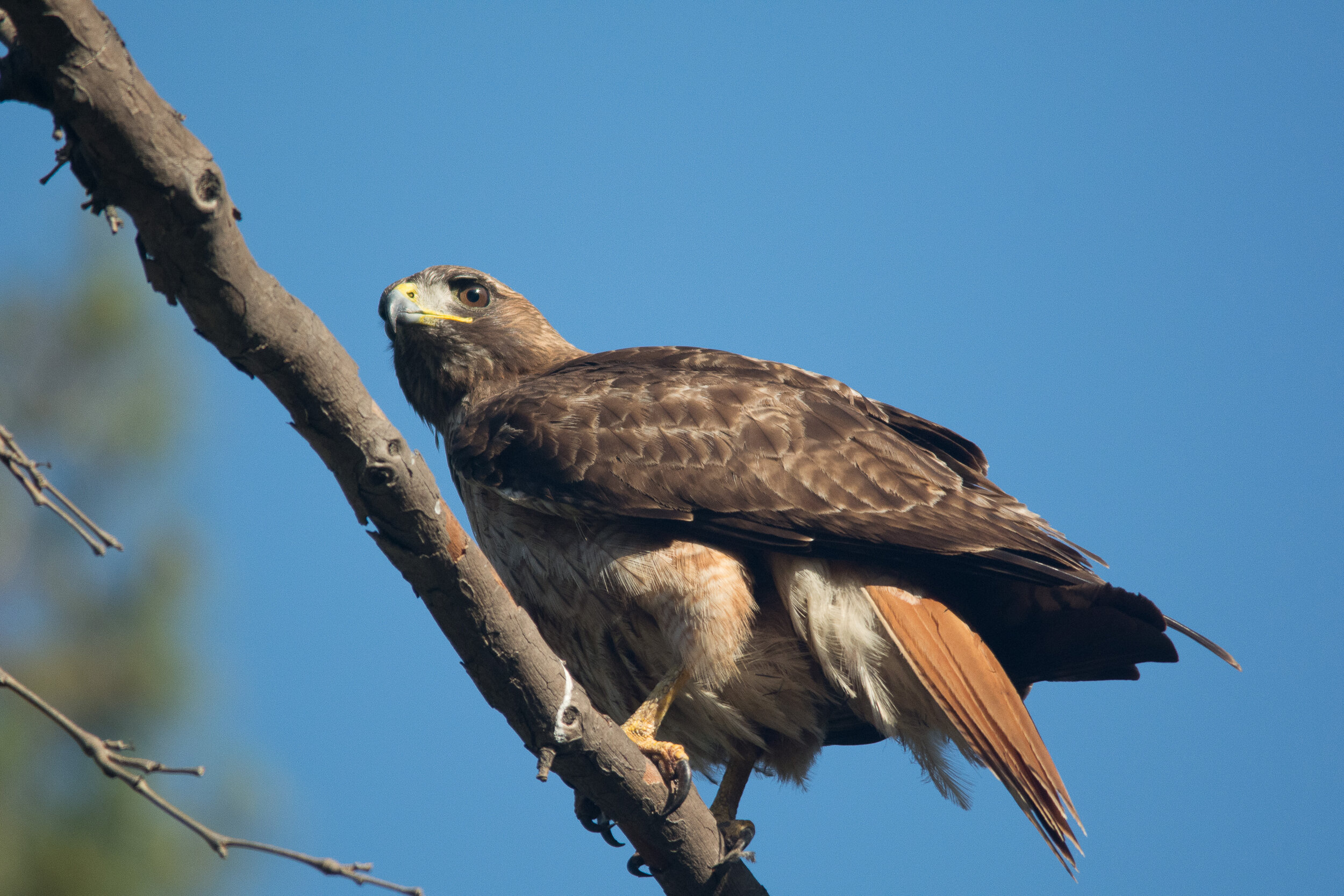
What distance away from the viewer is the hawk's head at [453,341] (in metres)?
5.43

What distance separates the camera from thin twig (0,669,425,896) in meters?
1.95

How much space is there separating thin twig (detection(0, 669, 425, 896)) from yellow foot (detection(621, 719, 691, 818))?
1.50 metres

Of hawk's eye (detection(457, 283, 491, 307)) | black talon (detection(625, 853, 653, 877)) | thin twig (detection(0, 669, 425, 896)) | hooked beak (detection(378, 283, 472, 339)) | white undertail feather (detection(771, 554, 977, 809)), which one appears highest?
hawk's eye (detection(457, 283, 491, 307))

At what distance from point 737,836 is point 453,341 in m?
2.76

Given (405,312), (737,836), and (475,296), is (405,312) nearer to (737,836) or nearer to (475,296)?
(475,296)

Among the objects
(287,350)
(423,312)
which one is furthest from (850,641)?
(423,312)

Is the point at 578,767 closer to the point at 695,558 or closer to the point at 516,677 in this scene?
the point at 516,677

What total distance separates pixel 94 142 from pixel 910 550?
3006 millimetres

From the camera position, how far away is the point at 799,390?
15.6 ft

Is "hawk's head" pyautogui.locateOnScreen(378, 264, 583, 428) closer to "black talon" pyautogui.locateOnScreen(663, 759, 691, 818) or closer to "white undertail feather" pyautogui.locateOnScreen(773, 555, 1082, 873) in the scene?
"white undertail feather" pyautogui.locateOnScreen(773, 555, 1082, 873)

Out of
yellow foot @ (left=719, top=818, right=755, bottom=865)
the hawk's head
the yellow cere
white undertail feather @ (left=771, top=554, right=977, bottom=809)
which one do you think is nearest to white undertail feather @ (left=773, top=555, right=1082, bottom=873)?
white undertail feather @ (left=771, top=554, right=977, bottom=809)

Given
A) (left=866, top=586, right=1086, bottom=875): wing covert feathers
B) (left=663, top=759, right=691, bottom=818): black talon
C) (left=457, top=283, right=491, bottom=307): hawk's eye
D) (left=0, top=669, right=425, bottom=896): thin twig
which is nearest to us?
(left=0, top=669, right=425, bottom=896): thin twig

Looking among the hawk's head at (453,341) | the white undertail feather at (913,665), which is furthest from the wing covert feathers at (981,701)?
the hawk's head at (453,341)

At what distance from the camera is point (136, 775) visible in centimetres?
208
